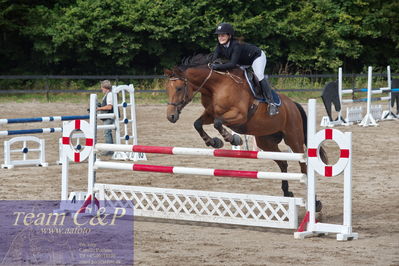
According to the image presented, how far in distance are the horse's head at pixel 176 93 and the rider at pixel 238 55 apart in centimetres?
41

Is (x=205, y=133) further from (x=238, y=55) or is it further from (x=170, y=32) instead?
(x=170, y=32)

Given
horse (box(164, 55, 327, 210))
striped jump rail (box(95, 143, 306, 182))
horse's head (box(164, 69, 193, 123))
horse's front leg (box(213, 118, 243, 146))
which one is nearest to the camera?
striped jump rail (box(95, 143, 306, 182))

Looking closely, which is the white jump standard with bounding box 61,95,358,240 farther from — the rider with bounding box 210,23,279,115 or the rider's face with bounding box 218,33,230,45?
the rider's face with bounding box 218,33,230,45

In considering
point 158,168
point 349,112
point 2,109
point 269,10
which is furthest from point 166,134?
point 269,10

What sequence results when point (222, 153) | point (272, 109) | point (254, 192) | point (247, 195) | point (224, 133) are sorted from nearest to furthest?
1. point (247, 195)
2. point (222, 153)
3. point (224, 133)
4. point (272, 109)
5. point (254, 192)

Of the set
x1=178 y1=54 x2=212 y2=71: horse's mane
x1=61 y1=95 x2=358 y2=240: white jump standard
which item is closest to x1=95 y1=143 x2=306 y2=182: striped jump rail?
x1=61 y1=95 x2=358 y2=240: white jump standard

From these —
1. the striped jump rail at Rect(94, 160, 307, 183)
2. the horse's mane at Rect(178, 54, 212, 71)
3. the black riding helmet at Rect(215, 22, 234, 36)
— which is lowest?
the striped jump rail at Rect(94, 160, 307, 183)

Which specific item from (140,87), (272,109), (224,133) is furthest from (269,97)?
(140,87)

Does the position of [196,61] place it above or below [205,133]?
above

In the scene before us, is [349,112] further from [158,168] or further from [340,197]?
[158,168]

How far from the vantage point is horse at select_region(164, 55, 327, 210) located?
742cm

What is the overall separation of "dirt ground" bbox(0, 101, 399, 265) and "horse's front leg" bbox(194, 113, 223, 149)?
2.59ft

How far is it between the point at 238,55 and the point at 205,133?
0.85 m

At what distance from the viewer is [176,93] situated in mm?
7371
